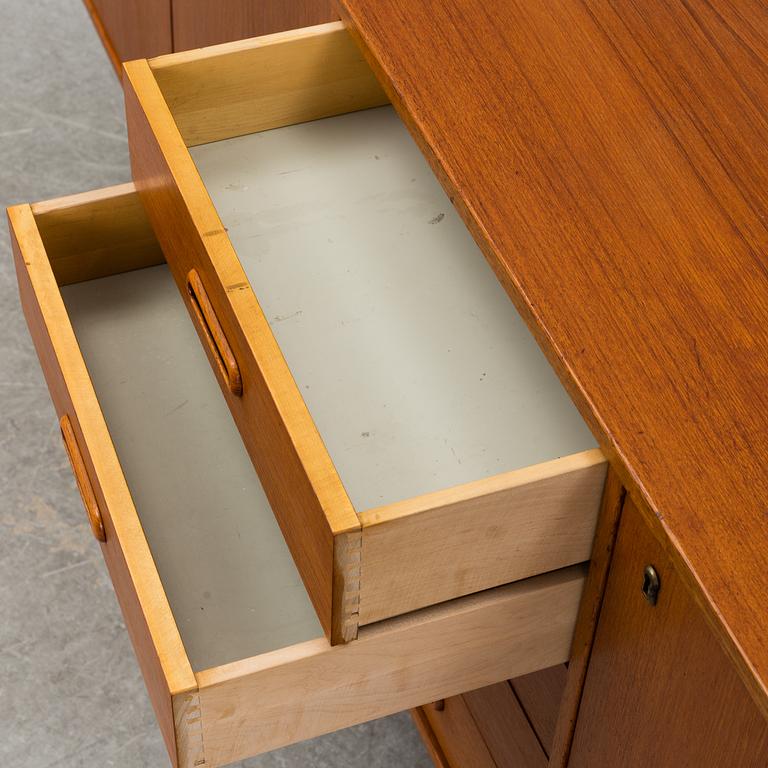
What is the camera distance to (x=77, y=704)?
1402mm

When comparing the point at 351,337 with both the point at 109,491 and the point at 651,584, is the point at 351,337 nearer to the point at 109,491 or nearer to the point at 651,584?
the point at 109,491

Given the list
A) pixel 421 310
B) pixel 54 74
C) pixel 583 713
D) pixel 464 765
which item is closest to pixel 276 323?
pixel 421 310

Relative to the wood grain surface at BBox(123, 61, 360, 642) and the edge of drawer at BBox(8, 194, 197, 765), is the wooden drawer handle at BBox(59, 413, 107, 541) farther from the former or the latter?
the wood grain surface at BBox(123, 61, 360, 642)

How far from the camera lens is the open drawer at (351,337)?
0.80 m

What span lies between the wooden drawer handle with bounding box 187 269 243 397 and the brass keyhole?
1.01 feet

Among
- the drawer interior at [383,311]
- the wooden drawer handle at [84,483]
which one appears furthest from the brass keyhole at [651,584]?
the wooden drawer handle at [84,483]

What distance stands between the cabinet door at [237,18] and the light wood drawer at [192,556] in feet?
0.76

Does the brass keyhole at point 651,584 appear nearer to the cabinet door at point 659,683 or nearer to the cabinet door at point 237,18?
the cabinet door at point 659,683

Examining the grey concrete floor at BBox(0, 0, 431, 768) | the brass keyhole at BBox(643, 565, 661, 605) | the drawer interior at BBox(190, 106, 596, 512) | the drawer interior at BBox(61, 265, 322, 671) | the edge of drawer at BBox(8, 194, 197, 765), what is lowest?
the grey concrete floor at BBox(0, 0, 431, 768)

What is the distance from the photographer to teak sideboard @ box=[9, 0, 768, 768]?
78 cm

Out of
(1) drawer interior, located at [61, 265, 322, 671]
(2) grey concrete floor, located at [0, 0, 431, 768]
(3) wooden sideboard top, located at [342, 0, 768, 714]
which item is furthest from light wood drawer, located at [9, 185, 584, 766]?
(2) grey concrete floor, located at [0, 0, 431, 768]

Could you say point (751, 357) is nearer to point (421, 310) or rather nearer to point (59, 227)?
point (421, 310)

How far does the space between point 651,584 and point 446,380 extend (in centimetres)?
24

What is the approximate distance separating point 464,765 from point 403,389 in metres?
0.52
